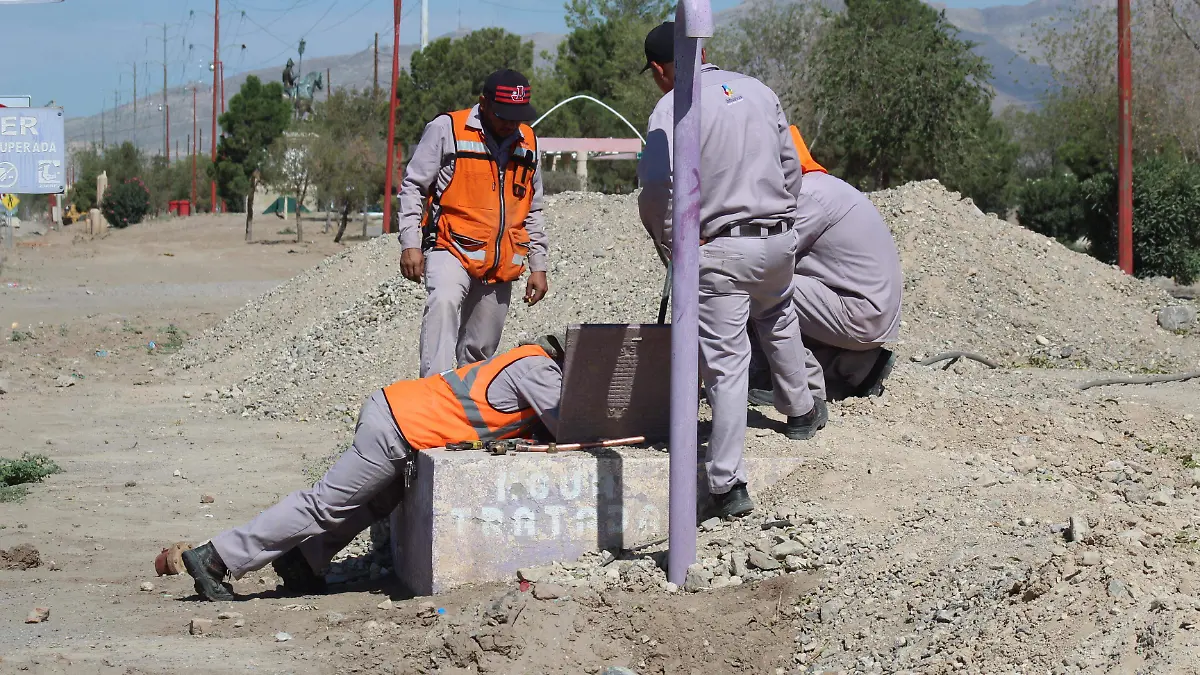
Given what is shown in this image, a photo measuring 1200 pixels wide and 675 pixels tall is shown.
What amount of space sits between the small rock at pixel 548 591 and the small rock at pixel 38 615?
76.3 inches

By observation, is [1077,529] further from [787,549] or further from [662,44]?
[662,44]

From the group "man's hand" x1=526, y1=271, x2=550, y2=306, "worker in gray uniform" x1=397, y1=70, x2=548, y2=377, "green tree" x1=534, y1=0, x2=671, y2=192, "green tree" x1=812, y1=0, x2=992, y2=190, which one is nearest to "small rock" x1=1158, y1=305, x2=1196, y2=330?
"man's hand" x1=526, y1=271, x2=550, y2=306

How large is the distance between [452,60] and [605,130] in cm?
587

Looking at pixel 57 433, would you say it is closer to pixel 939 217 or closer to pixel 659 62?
pixel 659 62

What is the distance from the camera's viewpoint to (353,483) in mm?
5422

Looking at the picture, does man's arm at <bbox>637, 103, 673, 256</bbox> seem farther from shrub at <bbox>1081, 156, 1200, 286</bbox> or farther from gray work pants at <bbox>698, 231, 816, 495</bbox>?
shrub at <bbox>1081, 156, 1200, 286</bbox>

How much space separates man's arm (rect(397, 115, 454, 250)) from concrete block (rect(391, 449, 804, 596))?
184 centimetres

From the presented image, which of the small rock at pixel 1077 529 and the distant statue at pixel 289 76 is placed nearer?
the small rock at pixel 1077 529

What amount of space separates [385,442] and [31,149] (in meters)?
11.9

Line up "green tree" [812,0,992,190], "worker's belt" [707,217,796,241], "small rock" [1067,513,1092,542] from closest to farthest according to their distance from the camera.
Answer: "small rock" [1067,513,1092,542] → "worker's belt" [707,217,796,241] → "green tree" [812,0,992,190]

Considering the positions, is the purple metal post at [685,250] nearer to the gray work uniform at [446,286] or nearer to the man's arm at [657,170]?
the man's arm at [657,170]

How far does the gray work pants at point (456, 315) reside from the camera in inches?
266

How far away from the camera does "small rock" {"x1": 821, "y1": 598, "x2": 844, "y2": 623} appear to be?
4.41m

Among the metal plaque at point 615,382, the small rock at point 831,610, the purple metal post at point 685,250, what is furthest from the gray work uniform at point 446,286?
the small rock at point 831,610
